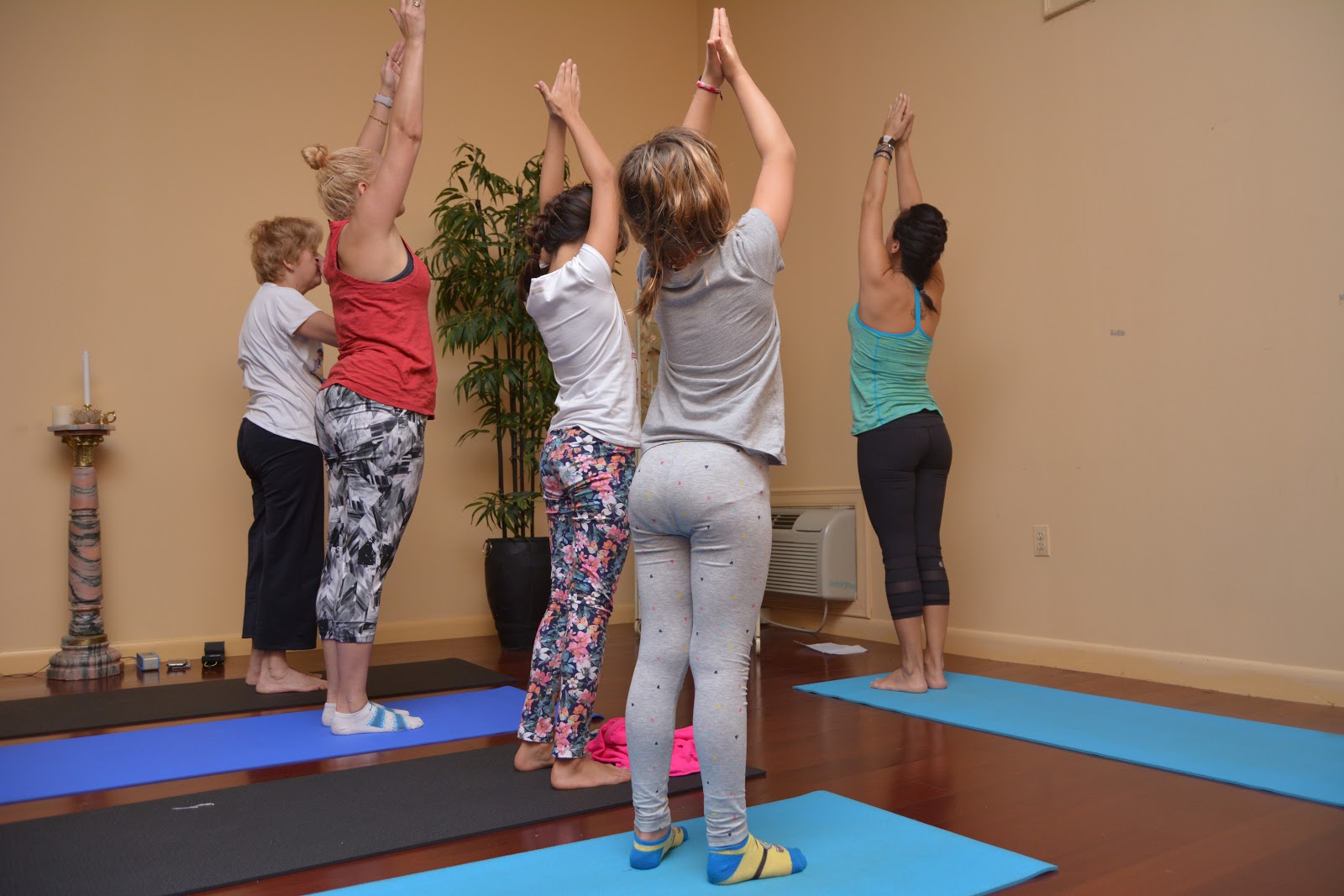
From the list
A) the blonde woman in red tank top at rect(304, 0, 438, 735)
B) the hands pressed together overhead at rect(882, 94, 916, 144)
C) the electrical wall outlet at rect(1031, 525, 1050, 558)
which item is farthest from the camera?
the electrical wall outlet at rect(1031, 525, 1050, 558)

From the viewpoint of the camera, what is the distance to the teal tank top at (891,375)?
3.12 m

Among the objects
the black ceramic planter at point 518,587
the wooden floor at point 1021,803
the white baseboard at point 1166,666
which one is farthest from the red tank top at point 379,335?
the white baseboard at point 1166,666

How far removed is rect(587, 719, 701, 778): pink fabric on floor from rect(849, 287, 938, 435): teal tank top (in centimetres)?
126

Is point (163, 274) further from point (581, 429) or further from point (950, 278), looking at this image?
point (950, 278)

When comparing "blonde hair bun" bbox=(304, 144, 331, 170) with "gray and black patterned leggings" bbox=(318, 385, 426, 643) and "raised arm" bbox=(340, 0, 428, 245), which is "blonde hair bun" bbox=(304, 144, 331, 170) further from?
"gray and black patterned leggings" bbox=(318, 385, 426, 643)

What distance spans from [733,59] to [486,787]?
1.49m

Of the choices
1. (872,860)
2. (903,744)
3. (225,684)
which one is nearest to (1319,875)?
(872,860)

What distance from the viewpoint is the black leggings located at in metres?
3.08

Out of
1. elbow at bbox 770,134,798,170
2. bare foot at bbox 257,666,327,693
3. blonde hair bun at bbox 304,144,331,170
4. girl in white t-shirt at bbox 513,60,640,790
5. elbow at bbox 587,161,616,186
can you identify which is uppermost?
blonde hair bun at bbox 304,144,331,170

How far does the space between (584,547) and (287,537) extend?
1.43m

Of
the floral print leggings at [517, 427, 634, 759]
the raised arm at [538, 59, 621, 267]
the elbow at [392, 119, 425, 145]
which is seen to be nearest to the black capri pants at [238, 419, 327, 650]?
the elbow at [392, 119, 425, 145]

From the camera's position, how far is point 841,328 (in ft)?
14.5

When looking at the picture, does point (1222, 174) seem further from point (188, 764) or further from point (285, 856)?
point (188, 764)

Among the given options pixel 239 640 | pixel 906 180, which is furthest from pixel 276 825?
pixel 906 180
